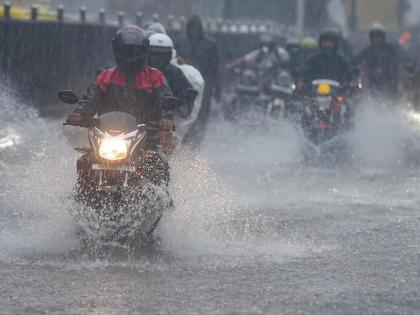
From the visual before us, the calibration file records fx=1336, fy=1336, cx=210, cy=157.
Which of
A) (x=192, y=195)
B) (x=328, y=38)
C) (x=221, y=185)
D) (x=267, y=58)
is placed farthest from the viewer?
(x=267, y=58)

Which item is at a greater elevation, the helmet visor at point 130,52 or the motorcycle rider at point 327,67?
the motorcycle rider at point 327,67

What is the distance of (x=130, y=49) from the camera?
31.6ft

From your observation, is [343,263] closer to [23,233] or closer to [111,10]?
[23,233]

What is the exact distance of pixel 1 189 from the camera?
1280 cm

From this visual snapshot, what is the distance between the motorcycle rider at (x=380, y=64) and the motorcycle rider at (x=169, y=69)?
1061 centimetres

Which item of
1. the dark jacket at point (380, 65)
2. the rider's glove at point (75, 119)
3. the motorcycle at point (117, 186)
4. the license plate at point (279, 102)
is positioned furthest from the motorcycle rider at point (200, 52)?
the motorcycle at point (117, 186)

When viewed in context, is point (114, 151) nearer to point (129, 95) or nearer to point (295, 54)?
point (129, 95)

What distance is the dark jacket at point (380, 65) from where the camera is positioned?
2247 centimetres

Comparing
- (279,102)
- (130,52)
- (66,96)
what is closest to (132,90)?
(130,52)

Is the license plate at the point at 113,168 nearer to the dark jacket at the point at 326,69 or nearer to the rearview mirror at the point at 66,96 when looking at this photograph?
the rearview mirror at the point at 66,96

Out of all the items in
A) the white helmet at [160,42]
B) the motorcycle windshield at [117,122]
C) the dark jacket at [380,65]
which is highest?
the dark jacket at [380,65]

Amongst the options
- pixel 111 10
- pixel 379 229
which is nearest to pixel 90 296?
pixel 379 229

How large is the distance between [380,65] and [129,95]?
13.3 m

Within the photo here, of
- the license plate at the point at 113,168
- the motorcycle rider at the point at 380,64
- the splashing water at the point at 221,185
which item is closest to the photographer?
the license plate at the point at 113,168
